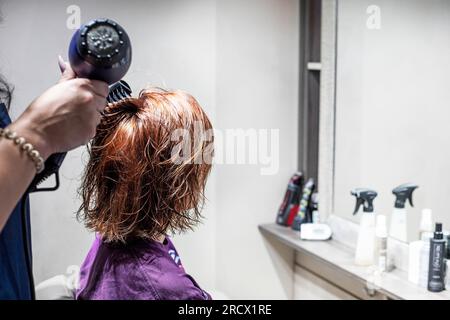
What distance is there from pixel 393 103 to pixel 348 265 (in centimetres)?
59

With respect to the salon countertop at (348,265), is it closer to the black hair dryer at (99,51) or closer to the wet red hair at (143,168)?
the wet red hair at (143,168)

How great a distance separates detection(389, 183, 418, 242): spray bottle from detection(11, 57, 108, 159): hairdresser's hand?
4.71ft

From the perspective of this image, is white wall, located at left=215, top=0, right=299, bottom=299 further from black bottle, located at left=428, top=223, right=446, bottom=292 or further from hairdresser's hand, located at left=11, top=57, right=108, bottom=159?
hairdresser's hand, located at left=11, top=57, right=108, bottom=159

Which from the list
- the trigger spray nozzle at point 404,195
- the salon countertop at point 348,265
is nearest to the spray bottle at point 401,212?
the trigger spray nozzle at point 404,195

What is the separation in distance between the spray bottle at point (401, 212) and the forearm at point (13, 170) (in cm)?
150

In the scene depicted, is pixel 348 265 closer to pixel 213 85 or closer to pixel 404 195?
pixel 404 195

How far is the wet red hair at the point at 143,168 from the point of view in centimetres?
99

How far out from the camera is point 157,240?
3.51 feet

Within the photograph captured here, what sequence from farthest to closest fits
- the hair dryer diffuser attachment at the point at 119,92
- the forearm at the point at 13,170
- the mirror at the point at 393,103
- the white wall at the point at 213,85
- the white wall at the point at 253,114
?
the mirror at the point at 393,103 → the white wall at the point at 253,114 → the white wall at the point at 213,85 → the hair dryer diffuser attachment at the point at 119,92 → the forearm at the point at 13,170

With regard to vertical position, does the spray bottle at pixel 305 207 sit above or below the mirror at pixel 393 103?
below

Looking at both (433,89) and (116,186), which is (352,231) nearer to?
(433,89)

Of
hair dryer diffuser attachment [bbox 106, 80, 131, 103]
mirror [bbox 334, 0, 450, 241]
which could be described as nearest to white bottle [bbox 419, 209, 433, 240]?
mirror [bbox 334, 0, 450, 241]

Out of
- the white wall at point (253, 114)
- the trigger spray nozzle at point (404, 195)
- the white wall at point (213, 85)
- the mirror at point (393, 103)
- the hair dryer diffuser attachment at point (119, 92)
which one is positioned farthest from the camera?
Result: the trigger spray nozzle at point (404, 195)

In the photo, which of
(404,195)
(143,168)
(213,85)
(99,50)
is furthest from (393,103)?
(99,50)
